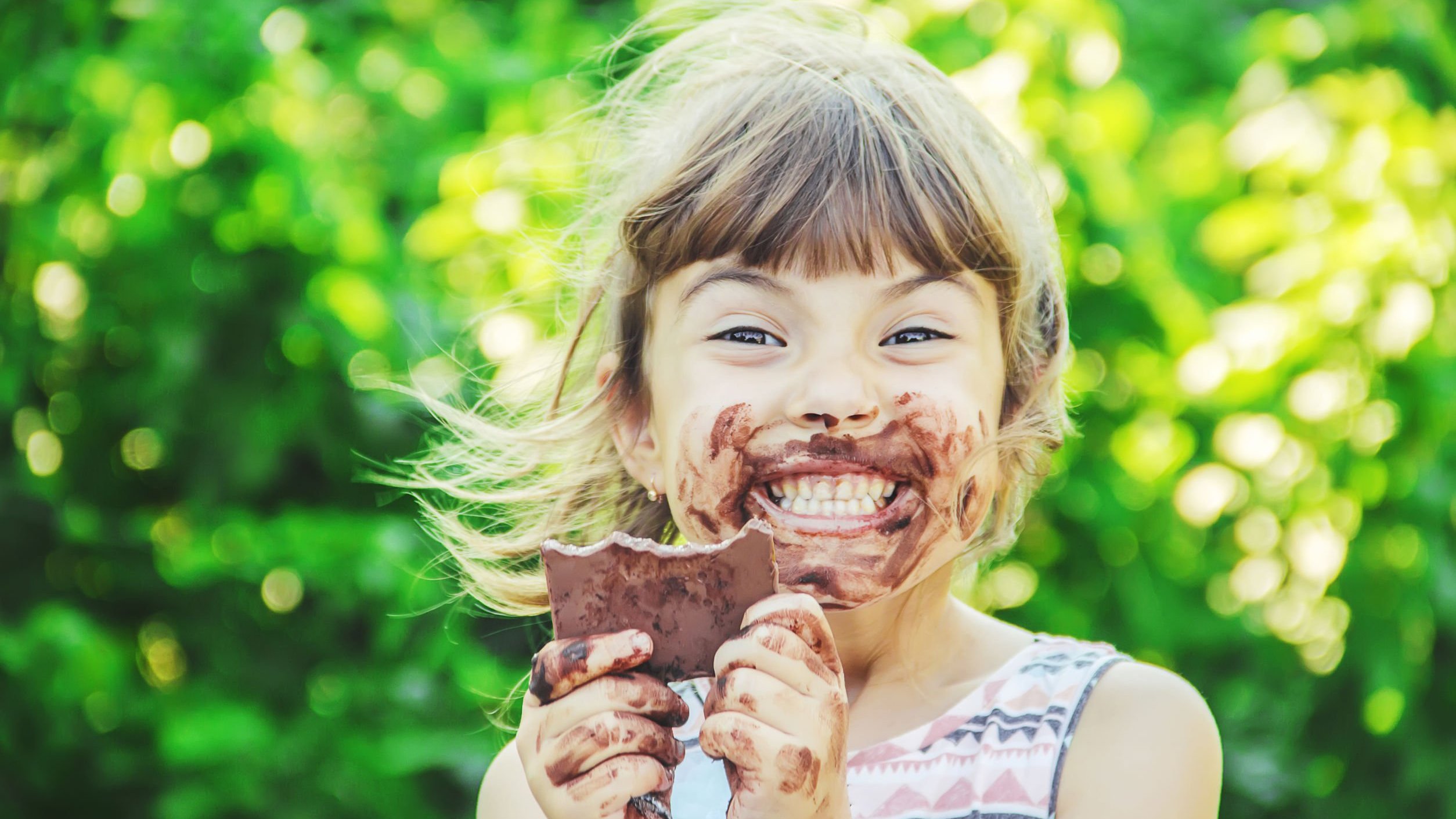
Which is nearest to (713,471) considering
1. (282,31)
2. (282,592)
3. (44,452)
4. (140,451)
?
(282,592)

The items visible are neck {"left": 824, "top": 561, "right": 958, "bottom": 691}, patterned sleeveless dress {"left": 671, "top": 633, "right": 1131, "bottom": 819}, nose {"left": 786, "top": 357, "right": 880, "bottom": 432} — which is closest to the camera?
nose {"left": 786, "top": 357, "right": 880, "bottom": 432}

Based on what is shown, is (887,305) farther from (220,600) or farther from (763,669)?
(220,600)

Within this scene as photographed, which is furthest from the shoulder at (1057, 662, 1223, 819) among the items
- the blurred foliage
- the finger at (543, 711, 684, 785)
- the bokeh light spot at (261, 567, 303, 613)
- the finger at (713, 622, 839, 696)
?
the bokeh light spot at (261, 567, 303, 613)

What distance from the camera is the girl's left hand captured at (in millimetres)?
1538

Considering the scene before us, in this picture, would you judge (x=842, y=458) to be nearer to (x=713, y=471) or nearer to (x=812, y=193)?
(x=713, y=471)

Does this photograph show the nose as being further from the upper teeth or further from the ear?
the ear

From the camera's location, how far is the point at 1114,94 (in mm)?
3004

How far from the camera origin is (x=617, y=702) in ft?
5.17

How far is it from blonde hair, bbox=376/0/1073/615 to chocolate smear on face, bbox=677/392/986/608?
61mm

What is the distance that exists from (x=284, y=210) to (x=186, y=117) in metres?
0.28

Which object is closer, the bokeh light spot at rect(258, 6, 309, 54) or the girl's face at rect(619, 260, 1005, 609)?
the girl's face at rect(619, 260, 1005, 609)

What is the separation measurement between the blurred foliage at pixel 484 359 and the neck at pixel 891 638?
0.93 m

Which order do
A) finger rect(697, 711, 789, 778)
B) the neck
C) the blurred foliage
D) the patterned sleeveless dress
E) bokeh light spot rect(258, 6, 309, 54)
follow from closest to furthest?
1. finger rect(697, 711, 789, 778)
2. the patterned sleeveless dress
3. the neck
4. the blurred foliage
5. bokeh light spot rect(258, 6, 309, 54)

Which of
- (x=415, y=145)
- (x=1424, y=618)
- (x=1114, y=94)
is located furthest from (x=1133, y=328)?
(x=415, y=145)
